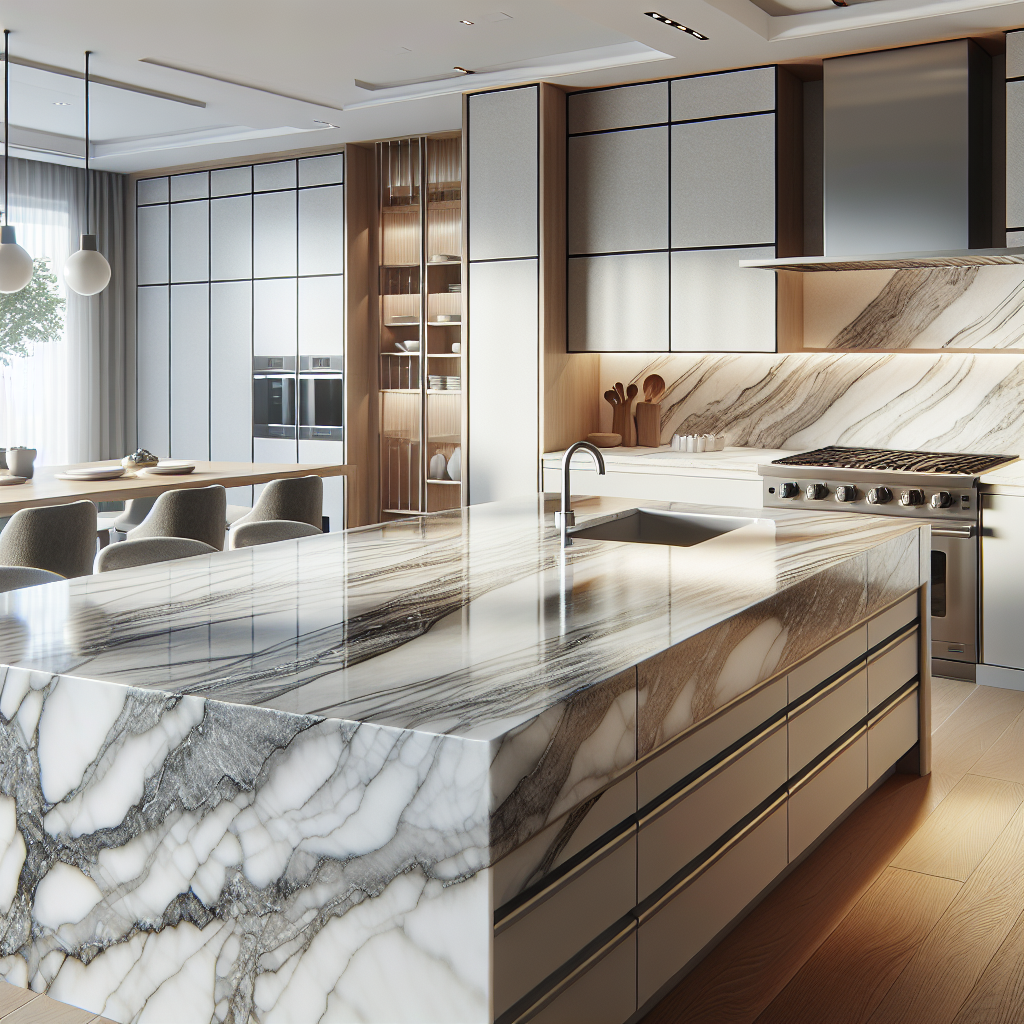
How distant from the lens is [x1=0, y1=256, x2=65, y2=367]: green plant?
7.44m

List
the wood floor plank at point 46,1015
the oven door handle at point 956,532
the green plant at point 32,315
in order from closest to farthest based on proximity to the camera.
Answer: the wood floor plank at point 46,1015 < the oven door handle at point 956,532 < the green plant at point 32,315

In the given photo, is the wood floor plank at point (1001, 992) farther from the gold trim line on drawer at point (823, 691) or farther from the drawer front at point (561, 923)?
the drawer front at point (561, 923)

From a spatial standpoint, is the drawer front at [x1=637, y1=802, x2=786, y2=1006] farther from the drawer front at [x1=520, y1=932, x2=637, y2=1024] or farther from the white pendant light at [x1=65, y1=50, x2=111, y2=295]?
the white pendant light at [x1=65, y1=50, x2=111, y2=295]

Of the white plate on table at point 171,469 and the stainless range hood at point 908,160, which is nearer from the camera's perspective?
the stainless range hood at point 908,160

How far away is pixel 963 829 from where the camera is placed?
3184 millimetres

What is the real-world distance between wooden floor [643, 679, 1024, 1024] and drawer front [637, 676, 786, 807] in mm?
542

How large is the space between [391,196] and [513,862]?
6.29 m

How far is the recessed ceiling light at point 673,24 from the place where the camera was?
4387 millimetres

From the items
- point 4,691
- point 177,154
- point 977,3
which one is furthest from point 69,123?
point 4,691

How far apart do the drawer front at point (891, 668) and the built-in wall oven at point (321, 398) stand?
4554mm

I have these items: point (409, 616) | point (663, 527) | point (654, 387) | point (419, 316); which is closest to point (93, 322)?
point (419, 316)

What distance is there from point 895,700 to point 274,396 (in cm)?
523

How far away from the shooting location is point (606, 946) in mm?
1835

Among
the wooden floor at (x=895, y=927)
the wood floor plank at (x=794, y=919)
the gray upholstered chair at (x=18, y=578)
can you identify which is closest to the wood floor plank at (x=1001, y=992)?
the wooden floor at (x=895, y=927)
